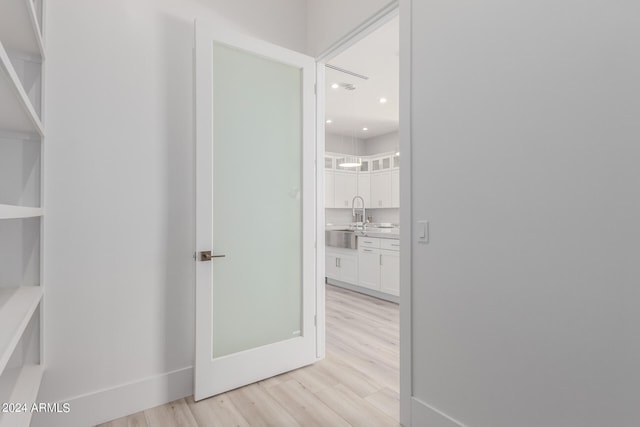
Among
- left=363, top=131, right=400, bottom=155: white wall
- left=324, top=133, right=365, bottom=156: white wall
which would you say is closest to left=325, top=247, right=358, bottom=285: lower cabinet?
left=324, top=133, right=365, bottom=156: white wall

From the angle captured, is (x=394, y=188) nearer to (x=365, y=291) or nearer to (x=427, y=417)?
(x=365, y=291)

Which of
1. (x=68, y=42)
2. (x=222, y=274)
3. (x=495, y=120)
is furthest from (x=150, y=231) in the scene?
(x=495, y=120)

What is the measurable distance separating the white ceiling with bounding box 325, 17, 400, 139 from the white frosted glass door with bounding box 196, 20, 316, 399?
1332 mm

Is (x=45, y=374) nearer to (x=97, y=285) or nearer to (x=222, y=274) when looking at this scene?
(x=97, y=285)

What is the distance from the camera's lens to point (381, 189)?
7258 mm

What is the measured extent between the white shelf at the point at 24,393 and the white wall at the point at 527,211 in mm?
1731

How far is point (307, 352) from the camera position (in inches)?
98.7

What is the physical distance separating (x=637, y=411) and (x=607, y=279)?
43cm

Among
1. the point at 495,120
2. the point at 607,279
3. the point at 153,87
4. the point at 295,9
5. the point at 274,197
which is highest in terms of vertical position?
the point at 295,9

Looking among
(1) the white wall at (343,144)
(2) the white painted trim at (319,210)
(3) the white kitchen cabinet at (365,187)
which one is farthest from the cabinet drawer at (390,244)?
(1) the white wall at (343,144)

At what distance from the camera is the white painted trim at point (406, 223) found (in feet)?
5.88

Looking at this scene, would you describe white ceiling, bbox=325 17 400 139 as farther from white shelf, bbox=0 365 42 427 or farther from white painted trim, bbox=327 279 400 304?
white shelf, bbox=0 365 42 427

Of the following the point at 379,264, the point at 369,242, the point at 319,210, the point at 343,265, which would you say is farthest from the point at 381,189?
the point at 319,210

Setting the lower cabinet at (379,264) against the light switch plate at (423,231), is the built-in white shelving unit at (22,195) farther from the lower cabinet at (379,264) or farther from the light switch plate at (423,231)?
the lower cabinet at (379,264)
